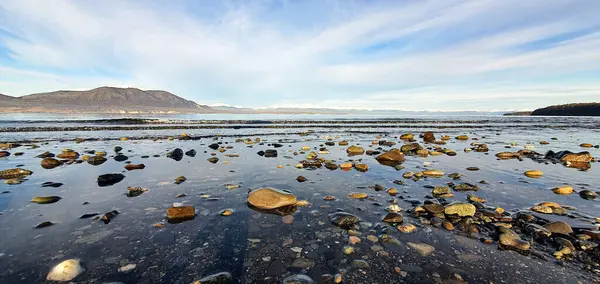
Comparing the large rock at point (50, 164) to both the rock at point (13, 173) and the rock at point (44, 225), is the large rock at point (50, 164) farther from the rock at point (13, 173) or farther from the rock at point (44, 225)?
the rock at point (44, 225)

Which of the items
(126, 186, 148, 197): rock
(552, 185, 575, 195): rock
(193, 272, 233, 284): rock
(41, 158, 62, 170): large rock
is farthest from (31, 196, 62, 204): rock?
(552, 185, 575, 195): rock

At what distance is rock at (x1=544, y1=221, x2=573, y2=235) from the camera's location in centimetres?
518

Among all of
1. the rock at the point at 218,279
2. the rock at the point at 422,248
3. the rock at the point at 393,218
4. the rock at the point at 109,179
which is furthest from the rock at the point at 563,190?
the rock at the point at 109,179

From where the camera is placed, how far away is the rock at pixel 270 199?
688 cm

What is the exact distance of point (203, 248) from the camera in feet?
15.7

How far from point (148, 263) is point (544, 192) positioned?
35.1ft

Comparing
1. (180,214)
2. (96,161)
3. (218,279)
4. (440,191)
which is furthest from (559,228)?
(96,161)

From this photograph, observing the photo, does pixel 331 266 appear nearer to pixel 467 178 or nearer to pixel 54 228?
pixel 54 228

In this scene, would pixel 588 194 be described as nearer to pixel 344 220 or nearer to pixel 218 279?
pixel 344 220

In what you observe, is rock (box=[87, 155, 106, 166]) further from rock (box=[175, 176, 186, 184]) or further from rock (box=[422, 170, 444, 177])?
rock (box=[422, 170, 444, 177])

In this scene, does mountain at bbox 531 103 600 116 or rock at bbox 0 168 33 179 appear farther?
mountain at bbox 531 103 600 116

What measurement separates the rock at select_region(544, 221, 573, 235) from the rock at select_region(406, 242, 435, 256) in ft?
8.63

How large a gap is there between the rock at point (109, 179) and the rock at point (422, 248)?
946 centimetres

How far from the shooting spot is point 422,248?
480 cm
